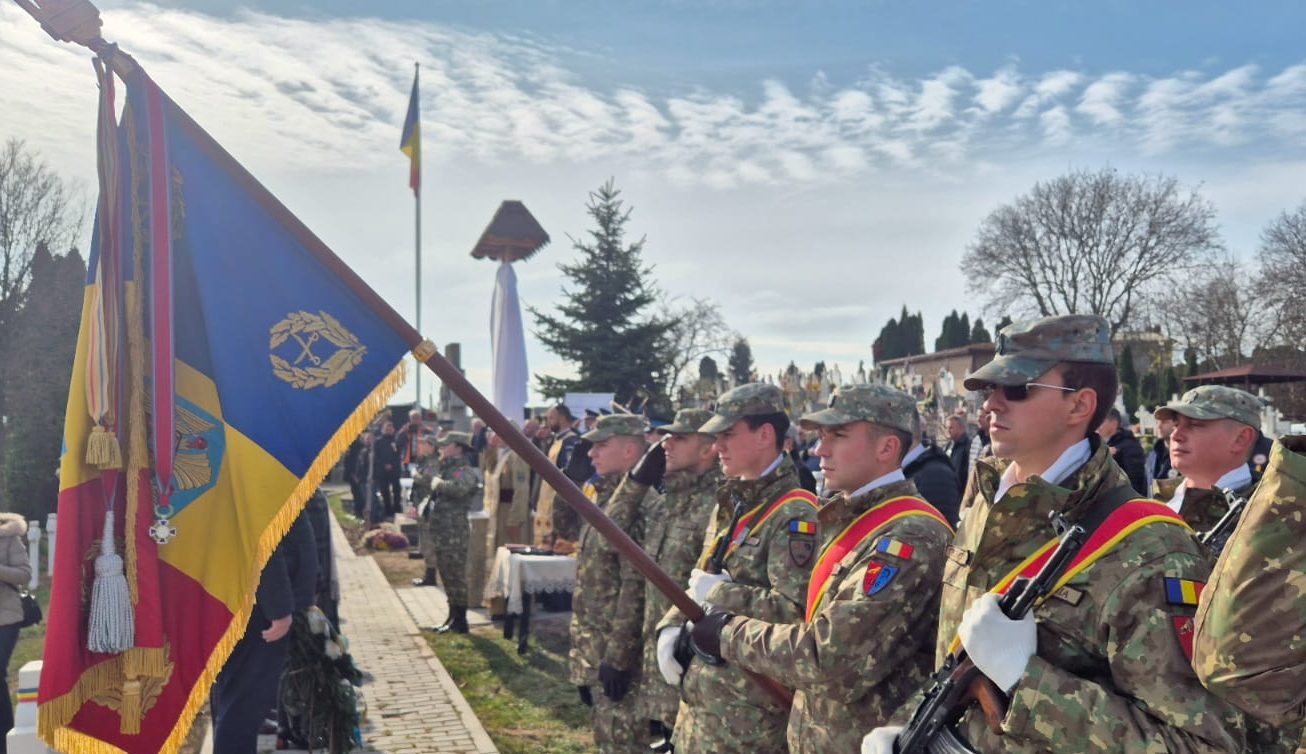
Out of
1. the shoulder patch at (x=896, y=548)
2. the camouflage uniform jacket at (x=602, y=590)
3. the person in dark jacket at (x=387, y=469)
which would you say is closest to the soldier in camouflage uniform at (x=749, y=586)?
the shoulder patch at (x=896, y=548)

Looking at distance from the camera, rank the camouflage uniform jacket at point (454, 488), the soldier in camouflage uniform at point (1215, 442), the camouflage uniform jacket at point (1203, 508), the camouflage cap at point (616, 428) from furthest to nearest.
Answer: the camouflage uniform jacket at point (454, 488) → the camouflage cap at point (616, 428) → the soldier in camouflage uniform at point (1215, 442) → the camouflage uniform jacket at point (1203, 508)

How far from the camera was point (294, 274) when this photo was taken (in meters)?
3.86

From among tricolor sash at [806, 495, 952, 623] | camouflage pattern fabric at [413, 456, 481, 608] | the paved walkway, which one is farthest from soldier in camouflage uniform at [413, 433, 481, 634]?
tricolor sash at [806, 495, 952, 623]

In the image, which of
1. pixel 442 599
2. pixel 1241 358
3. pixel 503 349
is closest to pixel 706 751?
pixel 442 599

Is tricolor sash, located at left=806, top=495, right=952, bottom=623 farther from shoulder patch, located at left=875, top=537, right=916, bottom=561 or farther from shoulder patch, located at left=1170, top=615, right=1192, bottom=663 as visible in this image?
shoulder patch, located at left=1170, top=615, right=1192, bottom=663

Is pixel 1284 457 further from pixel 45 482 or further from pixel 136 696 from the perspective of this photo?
pixel 45 482

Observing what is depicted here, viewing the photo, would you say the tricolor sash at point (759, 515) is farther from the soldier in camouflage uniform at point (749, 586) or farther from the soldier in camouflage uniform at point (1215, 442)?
the soldier in camouflage uniform at point (1215, 442)

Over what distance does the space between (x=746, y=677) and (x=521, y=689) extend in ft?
16.8

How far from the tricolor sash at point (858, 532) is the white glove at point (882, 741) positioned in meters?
0.58

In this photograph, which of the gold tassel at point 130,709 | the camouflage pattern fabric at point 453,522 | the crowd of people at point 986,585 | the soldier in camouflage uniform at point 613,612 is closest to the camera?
the crowd of people at point 986,585

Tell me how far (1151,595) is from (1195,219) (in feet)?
167

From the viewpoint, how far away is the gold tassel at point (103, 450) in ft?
11.5

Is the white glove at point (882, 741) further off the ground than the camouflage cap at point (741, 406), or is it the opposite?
the camouflage cap at point (741, 406)

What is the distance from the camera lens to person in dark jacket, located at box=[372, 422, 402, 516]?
2159 cm
